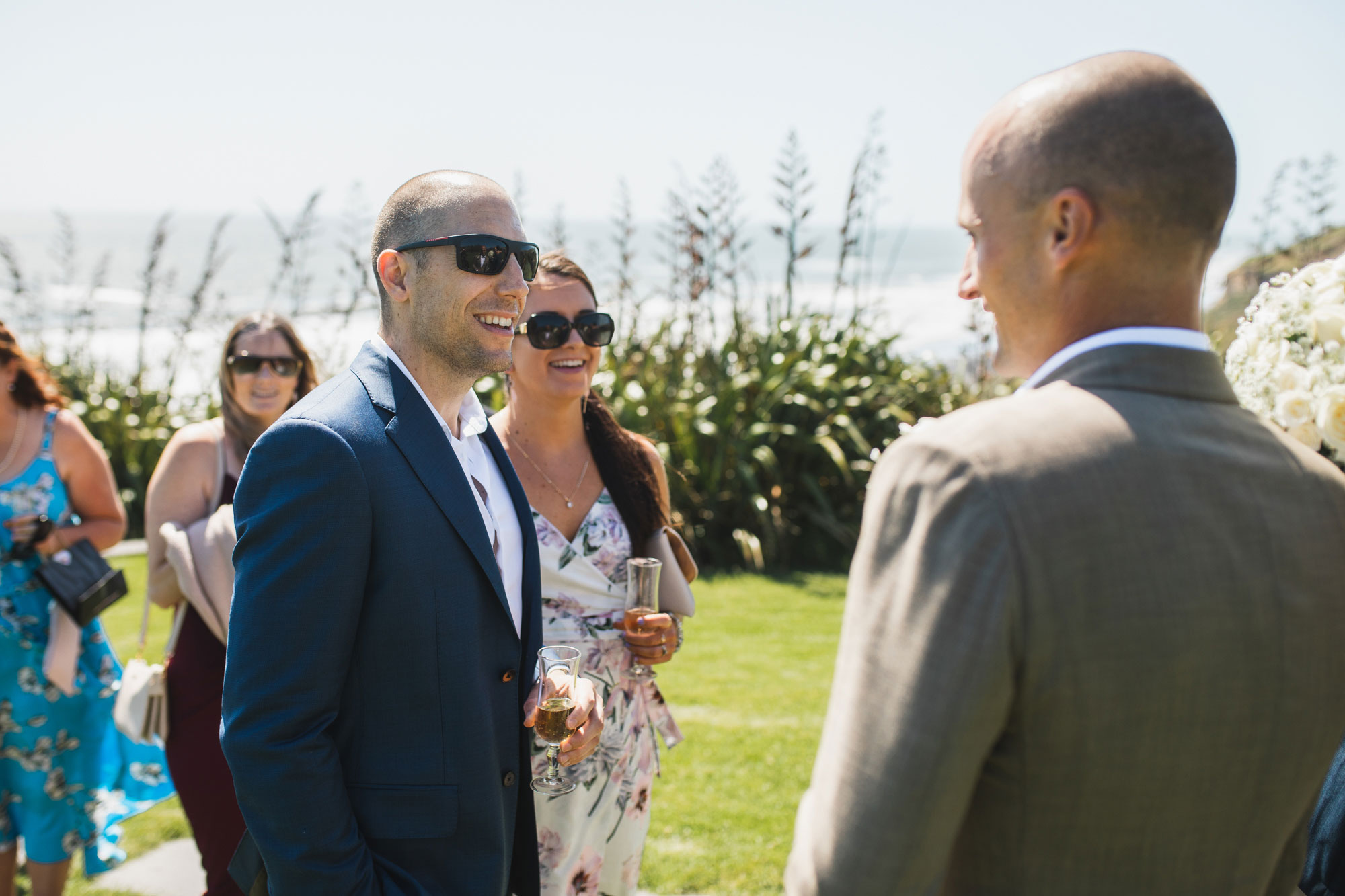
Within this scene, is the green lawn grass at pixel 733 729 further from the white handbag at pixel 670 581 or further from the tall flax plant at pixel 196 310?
the tall flax plant at pixel 196 310

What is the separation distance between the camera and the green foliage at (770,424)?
303 inches

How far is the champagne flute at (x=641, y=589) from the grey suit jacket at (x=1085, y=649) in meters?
1.54

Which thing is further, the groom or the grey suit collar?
the grey suit collar

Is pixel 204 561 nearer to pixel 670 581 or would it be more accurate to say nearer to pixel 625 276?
pixel 670 581

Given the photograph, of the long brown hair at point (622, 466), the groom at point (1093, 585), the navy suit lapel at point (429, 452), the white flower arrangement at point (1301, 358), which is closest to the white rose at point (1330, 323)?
the white flower arrangement at point (1301, 358)

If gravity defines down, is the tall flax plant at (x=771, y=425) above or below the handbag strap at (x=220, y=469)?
below

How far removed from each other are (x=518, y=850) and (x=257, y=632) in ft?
2.90

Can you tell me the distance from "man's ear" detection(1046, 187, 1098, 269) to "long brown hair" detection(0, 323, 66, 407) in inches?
154

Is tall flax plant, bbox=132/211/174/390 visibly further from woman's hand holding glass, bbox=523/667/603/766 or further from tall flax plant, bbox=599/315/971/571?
woman's hand holding glass, bbox=523/667/603/766

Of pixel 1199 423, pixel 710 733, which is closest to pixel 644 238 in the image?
pixel 710 733

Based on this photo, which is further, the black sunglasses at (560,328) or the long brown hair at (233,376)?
the long brown hair at (233,376)

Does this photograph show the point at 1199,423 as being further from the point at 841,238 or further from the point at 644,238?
the point at 644,238

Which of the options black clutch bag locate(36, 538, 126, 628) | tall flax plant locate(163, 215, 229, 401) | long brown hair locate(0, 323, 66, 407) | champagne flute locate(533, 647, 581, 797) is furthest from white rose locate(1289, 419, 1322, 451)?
tall flax plant locate(163, 215, 229, 401)

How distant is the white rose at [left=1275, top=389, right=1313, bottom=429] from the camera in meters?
2.13
